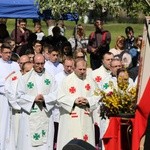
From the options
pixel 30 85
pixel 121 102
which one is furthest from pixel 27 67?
pixel 121 102

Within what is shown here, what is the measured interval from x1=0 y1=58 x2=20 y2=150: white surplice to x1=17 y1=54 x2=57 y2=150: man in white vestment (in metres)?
0.82

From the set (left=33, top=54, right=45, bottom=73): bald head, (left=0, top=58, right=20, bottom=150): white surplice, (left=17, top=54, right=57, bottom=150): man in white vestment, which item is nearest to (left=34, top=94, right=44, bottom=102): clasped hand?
(left=17, top=54, right=57, bottom=150): man in white vestment

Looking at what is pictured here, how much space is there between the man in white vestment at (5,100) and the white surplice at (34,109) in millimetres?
815

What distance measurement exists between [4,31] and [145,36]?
43.5 ft

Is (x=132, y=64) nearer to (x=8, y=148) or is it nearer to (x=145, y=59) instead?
(x=8, y=148)

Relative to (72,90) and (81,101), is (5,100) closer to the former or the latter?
(72,90)

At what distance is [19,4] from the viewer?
61.6ft

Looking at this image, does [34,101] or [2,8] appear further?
[2,8]

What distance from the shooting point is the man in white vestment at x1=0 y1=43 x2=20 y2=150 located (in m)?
14.3

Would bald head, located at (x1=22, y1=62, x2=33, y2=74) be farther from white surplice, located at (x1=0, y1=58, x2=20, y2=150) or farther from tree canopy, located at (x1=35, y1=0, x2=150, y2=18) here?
→ tree canopy, located at (x1=35, y1=0, x2=150, y2=18)

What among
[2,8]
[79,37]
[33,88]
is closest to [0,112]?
[33,88]

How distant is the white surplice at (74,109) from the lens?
12.9 meters

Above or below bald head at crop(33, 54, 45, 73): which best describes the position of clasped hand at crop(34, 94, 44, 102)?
below

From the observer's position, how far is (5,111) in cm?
1457
